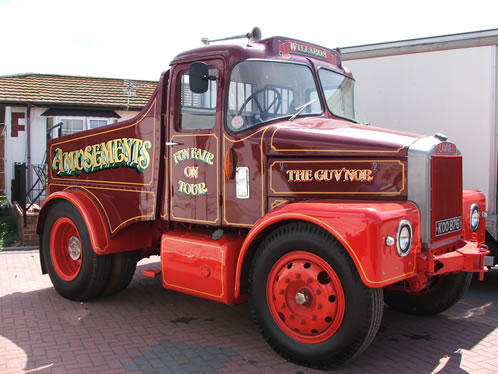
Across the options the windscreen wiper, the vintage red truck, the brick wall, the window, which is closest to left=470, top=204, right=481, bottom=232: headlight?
the vintage red truck

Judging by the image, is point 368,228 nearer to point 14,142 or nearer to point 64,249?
point 64,249

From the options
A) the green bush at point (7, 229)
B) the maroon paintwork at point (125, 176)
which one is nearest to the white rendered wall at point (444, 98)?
the maroon paintwork at point (125, 176)

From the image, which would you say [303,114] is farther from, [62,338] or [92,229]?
[62,338]

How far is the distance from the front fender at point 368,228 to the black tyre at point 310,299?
0.49ft

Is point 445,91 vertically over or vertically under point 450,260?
over

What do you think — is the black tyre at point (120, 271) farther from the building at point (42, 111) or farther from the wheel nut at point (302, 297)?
the building at point (42, 111)

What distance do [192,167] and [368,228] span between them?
6.78 feet

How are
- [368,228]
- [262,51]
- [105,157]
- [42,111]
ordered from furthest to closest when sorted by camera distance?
[42,111]
[105,157]
[262,51]
[368,228]

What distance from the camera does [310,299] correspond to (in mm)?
4254

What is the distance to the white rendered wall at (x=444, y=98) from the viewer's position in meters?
6.70

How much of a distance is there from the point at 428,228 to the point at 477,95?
3.26 meters

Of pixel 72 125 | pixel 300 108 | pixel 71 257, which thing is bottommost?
pixel 71 257

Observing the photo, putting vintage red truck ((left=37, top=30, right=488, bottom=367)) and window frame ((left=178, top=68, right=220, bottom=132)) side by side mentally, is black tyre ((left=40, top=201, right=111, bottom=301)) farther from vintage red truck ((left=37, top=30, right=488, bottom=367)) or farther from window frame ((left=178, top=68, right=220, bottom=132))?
window frame ((left=178, top=68, right=220, bottom=132))

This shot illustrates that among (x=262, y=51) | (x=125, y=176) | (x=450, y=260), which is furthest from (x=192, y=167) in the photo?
(x=450, y=260)
